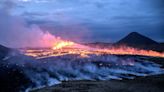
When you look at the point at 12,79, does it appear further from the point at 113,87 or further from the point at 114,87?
the point at 114,87

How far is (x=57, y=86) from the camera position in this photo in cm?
6812

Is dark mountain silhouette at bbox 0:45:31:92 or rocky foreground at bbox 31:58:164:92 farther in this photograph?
dark mountain silhouette at bbox 0:45:31:92

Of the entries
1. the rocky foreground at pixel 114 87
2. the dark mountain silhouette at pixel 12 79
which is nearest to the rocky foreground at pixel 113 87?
the rocky foreground at pixel 114 87

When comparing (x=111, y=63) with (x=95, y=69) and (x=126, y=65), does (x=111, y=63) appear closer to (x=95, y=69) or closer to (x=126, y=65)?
(x=126, y=65)

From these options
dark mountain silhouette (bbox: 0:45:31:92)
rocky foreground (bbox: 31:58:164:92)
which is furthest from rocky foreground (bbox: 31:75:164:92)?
dark mountain silhouette (bbox: 0:45:31:92)

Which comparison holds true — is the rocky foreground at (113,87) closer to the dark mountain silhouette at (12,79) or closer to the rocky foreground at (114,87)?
the rocky foreground at (114,87)

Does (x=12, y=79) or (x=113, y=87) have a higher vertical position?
(x=12, y=79)

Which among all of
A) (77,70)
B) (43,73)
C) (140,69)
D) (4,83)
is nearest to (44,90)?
(4,83)

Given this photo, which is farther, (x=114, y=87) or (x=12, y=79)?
(x=12, y=79)

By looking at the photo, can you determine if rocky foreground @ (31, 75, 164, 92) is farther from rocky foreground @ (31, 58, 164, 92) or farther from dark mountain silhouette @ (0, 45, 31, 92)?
dark mountain silhouette @ (0, 45, 31, 92)

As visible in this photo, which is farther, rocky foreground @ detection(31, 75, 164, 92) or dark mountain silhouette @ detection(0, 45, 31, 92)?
dark mountain silhouette @ detection(0, 45, 31, 92)

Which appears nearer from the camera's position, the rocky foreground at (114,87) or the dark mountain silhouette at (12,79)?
the rocky foreground at (114,87)

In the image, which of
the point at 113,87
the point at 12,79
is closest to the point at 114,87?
the point at 113,87

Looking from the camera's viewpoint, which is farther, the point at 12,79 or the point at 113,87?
the point at 12,79
